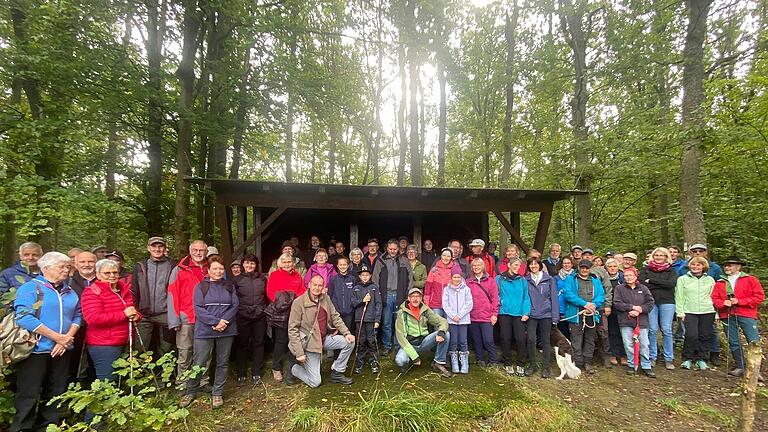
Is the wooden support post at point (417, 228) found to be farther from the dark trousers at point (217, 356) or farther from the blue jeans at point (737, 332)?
the blue jeans at point (737, 332)

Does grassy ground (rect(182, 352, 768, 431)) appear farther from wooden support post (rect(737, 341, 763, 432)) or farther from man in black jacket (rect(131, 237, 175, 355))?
man in black jacket (rect(131, 237, 175, 355))

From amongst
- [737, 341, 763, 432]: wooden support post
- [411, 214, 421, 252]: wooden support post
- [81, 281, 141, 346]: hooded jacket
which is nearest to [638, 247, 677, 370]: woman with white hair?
[737, 341, 763, 432]: wooden support post

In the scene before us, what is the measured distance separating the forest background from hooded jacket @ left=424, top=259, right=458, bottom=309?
17.9 feet

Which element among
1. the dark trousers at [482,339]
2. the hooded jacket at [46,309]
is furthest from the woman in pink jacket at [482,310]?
the hooded jacket at [46,309]

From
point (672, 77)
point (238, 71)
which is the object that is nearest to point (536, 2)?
point (672, 77)

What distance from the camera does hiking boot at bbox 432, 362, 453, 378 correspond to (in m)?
4.49

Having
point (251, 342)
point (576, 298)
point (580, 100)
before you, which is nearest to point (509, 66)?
point (580, 100)

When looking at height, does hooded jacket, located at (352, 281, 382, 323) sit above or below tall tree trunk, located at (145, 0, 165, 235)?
below

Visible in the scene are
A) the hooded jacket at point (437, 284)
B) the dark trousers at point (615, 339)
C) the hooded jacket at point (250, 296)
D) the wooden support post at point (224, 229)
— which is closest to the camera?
the hooded jacket at point (250, 296)

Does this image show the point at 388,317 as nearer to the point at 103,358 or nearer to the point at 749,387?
the point at 103,358

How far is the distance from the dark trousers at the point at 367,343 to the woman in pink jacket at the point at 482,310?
148cm

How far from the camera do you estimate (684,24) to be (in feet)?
26.6

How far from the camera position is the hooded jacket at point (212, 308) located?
12.3ft

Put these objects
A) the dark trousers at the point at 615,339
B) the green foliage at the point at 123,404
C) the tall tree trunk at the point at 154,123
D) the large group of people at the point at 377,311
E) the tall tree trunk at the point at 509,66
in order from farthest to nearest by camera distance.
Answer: the tall tree trunk at the point at 509,66 → the tall tree trunk at the point at 154,123 → the dark trousers at the point at 615,339 → the large group of people at the point at 377,311 → the green foliage at the point at 123,404
